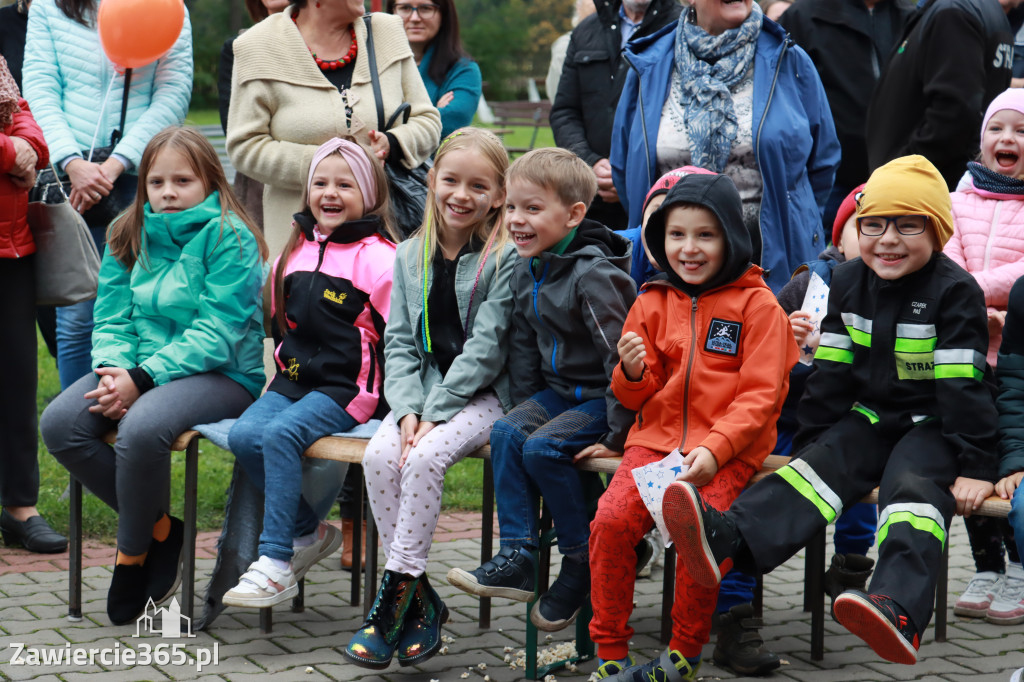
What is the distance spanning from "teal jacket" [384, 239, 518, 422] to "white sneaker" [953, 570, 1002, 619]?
187cm

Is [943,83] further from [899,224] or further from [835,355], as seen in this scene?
[835,355]

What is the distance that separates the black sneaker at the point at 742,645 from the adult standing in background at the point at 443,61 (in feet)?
9.10

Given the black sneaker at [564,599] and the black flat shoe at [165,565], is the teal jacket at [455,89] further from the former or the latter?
the black sneaker at [564,599]

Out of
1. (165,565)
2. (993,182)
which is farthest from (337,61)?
(993,182)

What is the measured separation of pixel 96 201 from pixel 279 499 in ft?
6.36

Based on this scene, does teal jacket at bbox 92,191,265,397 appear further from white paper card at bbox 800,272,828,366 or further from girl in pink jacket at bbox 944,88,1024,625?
girl in pink jacket at bbox 944,88,1024,625

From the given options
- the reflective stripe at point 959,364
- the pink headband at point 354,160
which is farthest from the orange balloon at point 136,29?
the reflective stripe at point 959,364

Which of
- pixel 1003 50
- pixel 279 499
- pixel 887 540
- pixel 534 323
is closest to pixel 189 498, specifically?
pixel 279 499

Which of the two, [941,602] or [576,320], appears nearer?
[576,320]

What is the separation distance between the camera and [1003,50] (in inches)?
201

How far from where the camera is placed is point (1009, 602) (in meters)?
4.39

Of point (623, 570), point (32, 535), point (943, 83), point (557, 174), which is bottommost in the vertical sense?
point (32, 535)

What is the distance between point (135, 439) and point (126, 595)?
1.90 feet

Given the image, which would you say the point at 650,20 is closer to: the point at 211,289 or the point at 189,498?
the point at 211,289
